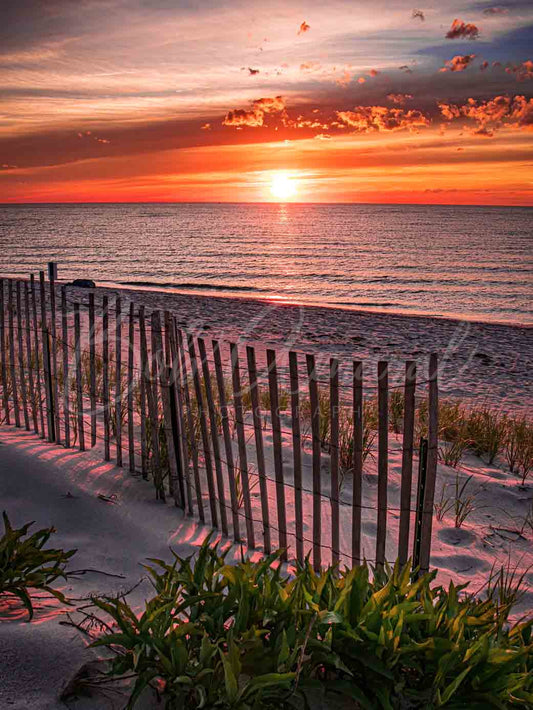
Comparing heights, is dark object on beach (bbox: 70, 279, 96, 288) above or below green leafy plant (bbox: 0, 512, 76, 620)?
above

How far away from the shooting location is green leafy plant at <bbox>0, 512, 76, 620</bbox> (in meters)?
2.77

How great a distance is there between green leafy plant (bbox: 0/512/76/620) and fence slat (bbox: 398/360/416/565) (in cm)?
173

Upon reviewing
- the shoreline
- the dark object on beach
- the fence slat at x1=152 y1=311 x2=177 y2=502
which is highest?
the dark object on beach

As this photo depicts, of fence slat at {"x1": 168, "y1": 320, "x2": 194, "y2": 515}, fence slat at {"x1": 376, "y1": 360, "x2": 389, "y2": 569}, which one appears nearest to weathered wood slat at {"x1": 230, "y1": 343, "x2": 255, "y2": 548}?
fence slat at {"x1": 168, "y1": 320, "x2": 194, "y2": 515}

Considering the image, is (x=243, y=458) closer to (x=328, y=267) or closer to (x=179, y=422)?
(x=179, y=422)

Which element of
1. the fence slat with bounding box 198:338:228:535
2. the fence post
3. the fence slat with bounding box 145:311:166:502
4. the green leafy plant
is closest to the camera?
the green leafy plant

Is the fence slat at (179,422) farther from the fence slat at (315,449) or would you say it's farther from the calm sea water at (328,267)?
the calm sea water at (328,267)

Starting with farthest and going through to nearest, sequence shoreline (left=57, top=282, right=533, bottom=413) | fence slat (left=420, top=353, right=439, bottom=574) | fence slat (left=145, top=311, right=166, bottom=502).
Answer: shoreline (left=57, top=282, right=533, bottom=413) → fence slat (left=145, top=311, right=166, bottom=502) → fence slat (left=420, top=353, right=439, bottom=574)

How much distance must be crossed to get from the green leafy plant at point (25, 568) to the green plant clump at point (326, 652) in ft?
2.11

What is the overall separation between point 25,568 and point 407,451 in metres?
2.00

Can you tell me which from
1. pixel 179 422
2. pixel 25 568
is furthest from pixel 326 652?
pixel 179 422

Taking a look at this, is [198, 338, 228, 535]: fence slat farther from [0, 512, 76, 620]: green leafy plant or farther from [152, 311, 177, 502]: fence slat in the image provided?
[0, 512, 76, 620]: green leafy plant

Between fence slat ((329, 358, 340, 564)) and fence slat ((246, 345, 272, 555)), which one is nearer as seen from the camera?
fence slat ((329, 358, 340, 564))

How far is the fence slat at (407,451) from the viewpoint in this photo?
2.99m
